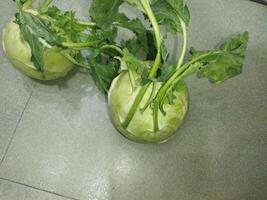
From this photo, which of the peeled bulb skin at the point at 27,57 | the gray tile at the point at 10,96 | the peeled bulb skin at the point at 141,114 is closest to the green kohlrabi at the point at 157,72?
the peeled bulb skin at the point at 141,114

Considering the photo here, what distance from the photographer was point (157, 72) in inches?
26.3

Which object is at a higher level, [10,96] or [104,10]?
[104,10]

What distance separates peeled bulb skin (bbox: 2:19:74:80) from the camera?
2.44 feet

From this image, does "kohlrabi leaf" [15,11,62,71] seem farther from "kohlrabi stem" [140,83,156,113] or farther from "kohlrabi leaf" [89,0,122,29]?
"kohlrabi stem" [140,83,156,113]

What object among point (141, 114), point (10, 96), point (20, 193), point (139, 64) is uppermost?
point (139, 64)

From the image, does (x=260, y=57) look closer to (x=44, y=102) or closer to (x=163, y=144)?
(x=163, y=144)

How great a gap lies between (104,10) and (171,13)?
125 millimetres

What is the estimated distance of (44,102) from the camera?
85cm

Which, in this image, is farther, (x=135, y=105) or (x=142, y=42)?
(x=142, y=42)

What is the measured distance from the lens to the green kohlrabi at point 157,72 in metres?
0.63

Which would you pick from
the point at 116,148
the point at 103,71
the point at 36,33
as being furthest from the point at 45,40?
the point at 116,148

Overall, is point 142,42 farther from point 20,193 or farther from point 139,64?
point 20,193

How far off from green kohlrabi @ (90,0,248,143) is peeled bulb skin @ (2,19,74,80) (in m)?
0.12

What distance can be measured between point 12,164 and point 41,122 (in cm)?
11
